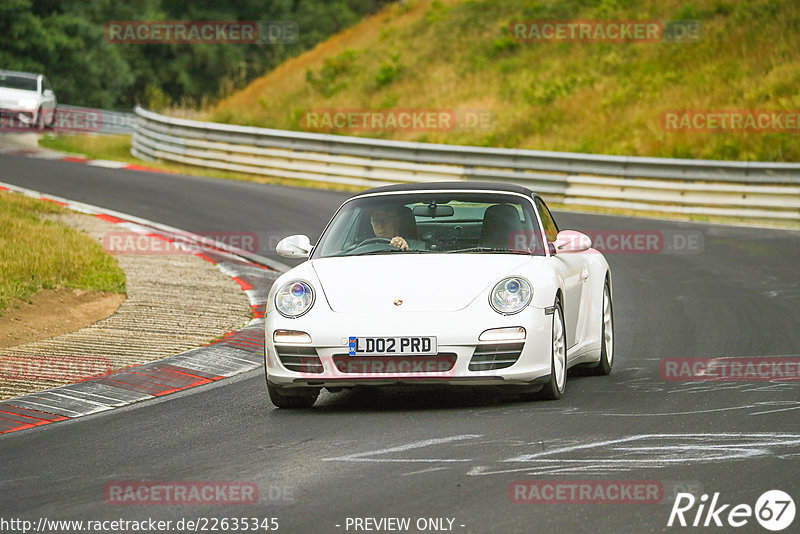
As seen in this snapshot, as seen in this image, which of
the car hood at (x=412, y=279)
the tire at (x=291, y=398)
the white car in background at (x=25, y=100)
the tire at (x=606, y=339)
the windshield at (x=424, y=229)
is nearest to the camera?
the car hood at (x=412, y=279)

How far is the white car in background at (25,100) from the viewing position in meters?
34.8

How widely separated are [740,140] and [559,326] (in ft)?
59.3

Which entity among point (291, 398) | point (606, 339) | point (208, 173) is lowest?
point (291, 398)

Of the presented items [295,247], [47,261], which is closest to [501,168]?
[47,261]

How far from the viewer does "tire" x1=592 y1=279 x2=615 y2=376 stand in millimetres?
9445

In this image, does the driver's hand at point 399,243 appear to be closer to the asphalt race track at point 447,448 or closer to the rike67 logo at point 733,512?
the asphalt race track at point 447,448

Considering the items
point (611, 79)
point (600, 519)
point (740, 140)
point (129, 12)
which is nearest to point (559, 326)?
point (600, 519)

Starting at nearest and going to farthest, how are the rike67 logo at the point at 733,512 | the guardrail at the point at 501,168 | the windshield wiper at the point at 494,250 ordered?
the rike67 logo at the point at 733,512 → the windshield wiper at the point at 494,250 → the guardrail at the point at 501,168

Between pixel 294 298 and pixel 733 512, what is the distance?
3.52 meters

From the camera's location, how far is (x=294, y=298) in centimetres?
801

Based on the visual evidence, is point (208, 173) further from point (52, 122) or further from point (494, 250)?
point (494, 250)

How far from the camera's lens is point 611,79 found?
31.5 m

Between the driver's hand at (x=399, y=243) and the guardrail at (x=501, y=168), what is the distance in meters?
13.9

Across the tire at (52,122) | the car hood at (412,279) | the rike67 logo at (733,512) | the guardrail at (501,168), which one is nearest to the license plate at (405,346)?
the car hood at (412,279)
